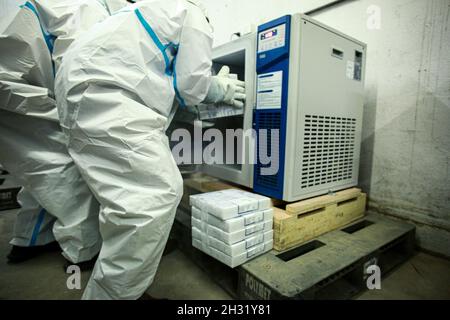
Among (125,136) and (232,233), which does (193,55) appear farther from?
(232,233)

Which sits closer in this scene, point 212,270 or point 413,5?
point 212,270

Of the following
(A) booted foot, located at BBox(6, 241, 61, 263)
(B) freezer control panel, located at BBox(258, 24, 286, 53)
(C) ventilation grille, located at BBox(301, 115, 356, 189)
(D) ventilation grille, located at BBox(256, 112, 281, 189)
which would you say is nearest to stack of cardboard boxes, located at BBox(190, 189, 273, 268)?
(D) ventilation grille, located at BBox(256, 112, 281, 189)

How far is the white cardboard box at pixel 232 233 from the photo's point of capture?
38.2 inches

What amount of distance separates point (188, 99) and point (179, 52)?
19cm

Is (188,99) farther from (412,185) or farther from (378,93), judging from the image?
(412,185)

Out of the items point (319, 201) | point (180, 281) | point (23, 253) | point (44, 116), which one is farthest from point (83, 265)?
point (319, 201)

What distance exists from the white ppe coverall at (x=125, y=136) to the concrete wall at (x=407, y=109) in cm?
134

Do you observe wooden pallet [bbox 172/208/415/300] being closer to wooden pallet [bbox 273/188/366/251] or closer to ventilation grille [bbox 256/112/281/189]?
wooden pallet [bbox 273/188/366/251]

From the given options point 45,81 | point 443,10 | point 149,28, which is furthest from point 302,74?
point 45,81

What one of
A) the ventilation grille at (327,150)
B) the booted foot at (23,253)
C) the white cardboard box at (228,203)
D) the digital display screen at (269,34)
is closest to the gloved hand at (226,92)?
the digital display screen at (269,34)

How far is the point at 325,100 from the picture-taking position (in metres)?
1.24

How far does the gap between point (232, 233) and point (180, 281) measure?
42 cm

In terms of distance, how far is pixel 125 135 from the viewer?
824 millimetres

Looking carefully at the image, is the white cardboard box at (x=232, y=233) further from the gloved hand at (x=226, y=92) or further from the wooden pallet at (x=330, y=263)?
the gloved hand at (x=226, y=92)
